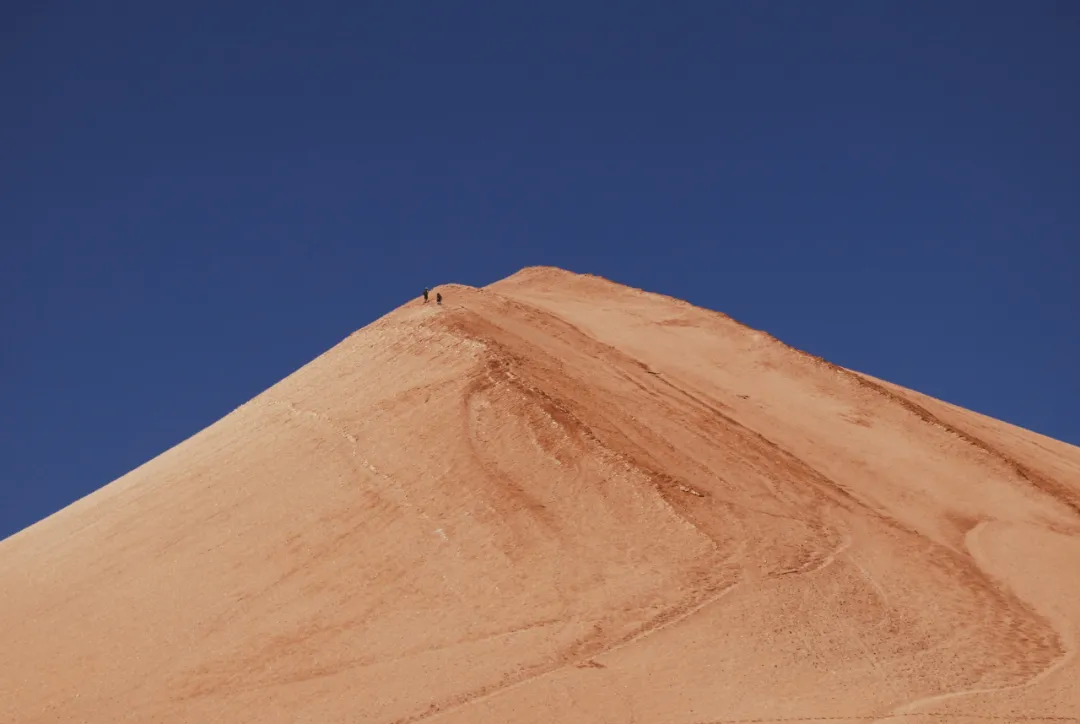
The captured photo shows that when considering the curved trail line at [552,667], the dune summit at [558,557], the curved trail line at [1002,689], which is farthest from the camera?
the dune summit at [558,557]

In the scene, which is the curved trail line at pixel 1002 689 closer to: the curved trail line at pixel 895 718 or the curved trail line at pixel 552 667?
the curved trail line at pixel 895 718

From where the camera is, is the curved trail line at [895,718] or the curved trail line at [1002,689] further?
the curved trail line at [1002,689]

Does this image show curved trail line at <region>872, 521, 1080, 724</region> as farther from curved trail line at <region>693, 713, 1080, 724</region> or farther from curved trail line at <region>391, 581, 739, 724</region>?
curved trail line at <region>391, 581, 739, 724</region>

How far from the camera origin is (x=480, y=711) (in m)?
17.9

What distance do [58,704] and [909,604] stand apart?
1414 cm

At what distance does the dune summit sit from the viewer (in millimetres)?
18750

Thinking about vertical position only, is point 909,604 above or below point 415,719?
above

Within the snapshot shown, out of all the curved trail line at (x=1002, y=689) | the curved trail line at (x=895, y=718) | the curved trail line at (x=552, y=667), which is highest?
the curved trail line at (x=552, y=667)

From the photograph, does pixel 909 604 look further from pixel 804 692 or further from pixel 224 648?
pixel 224 648

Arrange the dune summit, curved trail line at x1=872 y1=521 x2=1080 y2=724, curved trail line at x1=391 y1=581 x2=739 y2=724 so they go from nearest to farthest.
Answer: curved trail line at x1=872 y1=521 x2=1080 y2=724 → curved trail line at x1=391 y1=581 x2=739 y2=724 → the dune summit

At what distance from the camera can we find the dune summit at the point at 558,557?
18.8m

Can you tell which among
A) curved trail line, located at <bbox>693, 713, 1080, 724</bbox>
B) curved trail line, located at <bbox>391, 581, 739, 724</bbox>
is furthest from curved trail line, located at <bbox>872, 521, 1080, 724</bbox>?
curved trail line, located at <bbox>391, 581, 739, 724</bbox>

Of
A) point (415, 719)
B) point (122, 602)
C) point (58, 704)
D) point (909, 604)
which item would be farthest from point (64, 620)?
point (909, 604)

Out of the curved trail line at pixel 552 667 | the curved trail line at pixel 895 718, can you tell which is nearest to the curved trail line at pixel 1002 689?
the curved trail line at pixel 895 718
